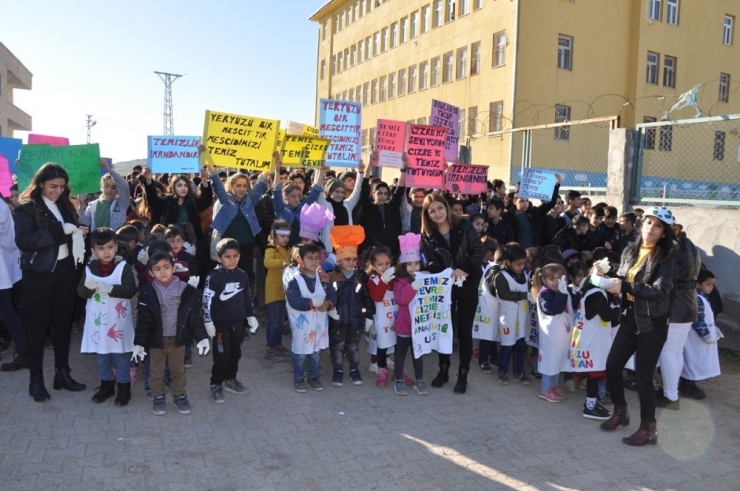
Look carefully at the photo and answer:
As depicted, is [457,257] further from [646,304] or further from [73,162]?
[73,162]

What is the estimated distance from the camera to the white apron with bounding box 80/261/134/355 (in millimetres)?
5199

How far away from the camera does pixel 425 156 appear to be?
27.3 ft

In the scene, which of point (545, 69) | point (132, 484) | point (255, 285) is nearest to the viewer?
point (132, 484)

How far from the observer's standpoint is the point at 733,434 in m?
5.19

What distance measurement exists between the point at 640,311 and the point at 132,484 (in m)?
3.84

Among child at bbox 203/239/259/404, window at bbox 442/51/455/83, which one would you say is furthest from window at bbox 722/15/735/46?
child at bbox 203/239/259/404

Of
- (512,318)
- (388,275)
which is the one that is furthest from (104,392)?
(512,318)

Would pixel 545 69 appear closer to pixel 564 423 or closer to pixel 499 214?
pixel 499 214

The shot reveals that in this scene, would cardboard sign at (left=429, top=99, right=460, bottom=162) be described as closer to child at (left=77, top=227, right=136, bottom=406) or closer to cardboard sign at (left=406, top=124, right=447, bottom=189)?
cardboard sign at (left=406, top=124, right=447, bottom=189)

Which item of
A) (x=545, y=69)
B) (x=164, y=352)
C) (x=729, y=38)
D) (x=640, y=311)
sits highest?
(x=729, y=38)

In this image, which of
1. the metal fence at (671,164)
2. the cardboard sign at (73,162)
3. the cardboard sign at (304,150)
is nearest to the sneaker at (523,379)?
the cardboard sign at (304,150)

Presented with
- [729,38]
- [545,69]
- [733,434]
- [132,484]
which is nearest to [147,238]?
[132,484]

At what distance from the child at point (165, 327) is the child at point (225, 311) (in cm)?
27

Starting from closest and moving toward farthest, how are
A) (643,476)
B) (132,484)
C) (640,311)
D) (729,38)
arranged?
(132,484)
(643,476)
(640,311)
(729,38)
